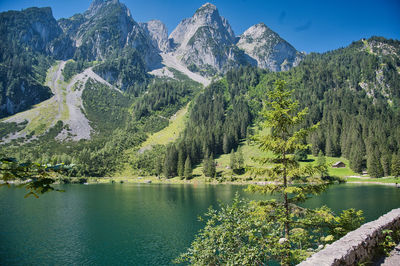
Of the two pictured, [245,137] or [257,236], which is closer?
[257,236]

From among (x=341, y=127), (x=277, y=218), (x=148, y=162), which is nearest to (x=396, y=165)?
(x=341, y=127)

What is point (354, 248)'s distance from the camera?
346 inches

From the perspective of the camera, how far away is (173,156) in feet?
425

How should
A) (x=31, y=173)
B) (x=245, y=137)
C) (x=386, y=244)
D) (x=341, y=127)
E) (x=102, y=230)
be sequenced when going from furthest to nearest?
(x=245, y=137) → (x=341, y=127) → (x=102, y=230) → (x=386, y=244) → (x=31, y=173)

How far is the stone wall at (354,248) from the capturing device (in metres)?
7.87

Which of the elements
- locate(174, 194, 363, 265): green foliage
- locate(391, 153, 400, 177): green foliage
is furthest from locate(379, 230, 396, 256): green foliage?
locate(391, 153, 400, 177): green foliage

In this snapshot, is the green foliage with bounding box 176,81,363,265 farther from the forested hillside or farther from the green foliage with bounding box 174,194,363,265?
the forested hillside

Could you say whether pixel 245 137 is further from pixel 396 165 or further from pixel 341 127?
pixel 396 165

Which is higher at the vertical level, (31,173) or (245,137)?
(245,137)

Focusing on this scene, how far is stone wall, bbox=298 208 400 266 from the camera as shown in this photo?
787cm

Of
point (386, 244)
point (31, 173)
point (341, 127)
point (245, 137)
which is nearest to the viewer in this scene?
point (31, 173)

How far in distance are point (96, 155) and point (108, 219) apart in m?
116

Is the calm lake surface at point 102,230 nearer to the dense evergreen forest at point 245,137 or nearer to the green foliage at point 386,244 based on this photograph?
the green foliage at point 386,244

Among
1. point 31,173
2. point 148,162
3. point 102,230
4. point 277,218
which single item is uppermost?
point 31,173
